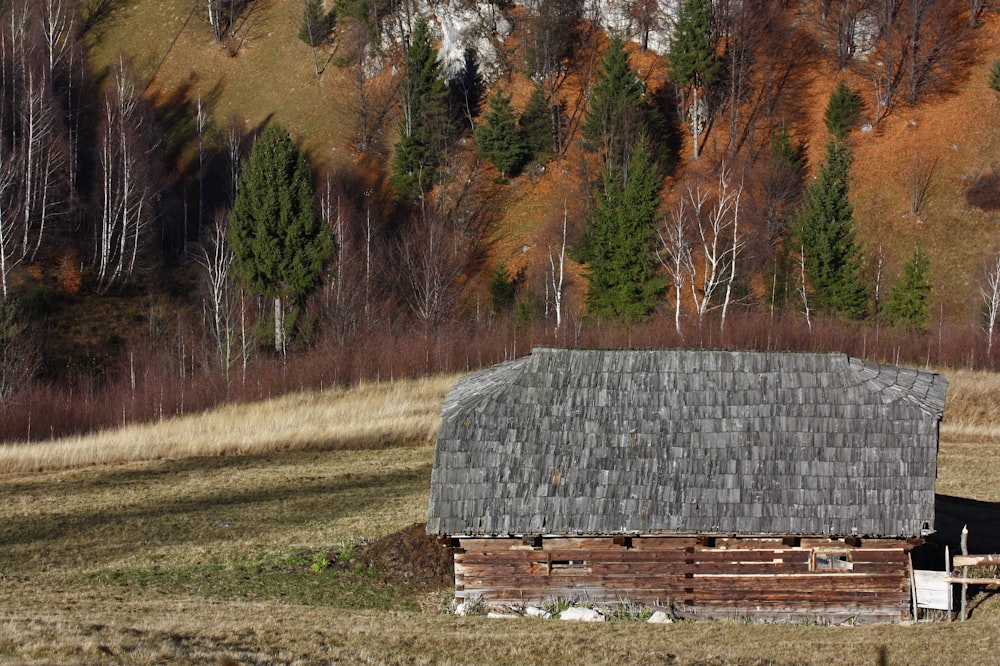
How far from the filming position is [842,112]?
58.2m

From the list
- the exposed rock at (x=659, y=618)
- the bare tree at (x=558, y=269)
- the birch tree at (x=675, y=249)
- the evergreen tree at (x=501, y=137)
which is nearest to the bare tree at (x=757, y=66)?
the birch tree at (x=675, y=249)

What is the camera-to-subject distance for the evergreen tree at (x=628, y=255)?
48.2 m

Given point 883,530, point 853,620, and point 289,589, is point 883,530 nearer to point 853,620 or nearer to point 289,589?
point 853,620

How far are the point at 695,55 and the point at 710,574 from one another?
4997 centimetres

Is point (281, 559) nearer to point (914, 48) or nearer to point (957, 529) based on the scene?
point (957, 529)

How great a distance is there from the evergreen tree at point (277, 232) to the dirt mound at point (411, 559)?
2764 centimetres

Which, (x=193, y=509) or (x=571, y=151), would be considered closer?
(x=193, y=509)

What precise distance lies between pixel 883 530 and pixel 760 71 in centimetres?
5359

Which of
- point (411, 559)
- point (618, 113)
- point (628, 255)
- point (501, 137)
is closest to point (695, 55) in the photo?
point (618, 113)

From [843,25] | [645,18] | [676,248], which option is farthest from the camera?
[645,18]

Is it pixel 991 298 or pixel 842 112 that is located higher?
pixel 842 112

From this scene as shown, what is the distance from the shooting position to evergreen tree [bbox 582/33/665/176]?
190 ft

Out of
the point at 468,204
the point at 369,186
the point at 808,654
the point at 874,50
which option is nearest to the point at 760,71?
the point at 874,50

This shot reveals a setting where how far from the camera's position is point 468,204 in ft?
201
